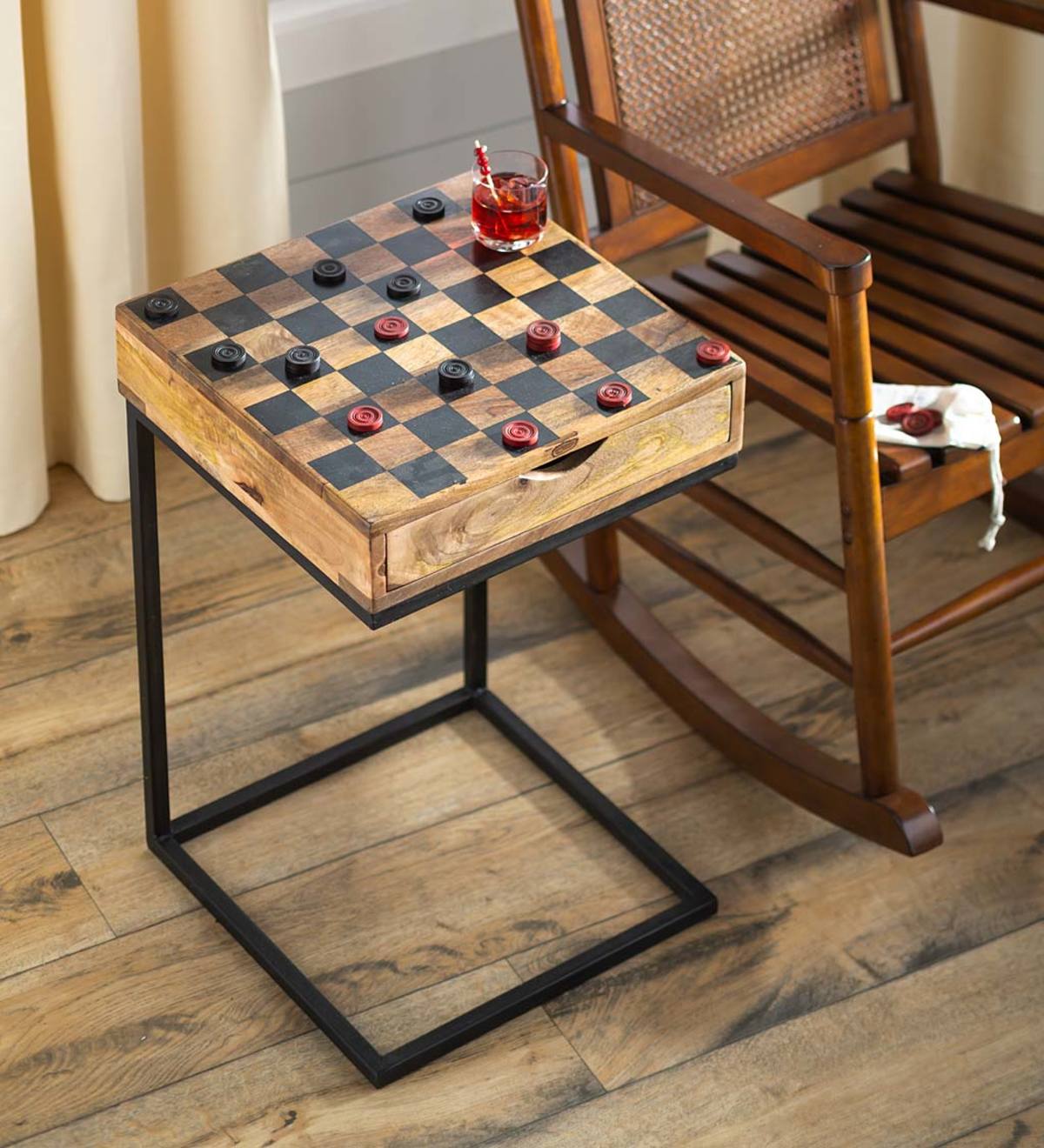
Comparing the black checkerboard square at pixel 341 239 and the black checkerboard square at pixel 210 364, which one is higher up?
the black checkerboard square at pixel 341 239

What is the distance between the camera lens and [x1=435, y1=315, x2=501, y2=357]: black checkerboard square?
147 centimetres

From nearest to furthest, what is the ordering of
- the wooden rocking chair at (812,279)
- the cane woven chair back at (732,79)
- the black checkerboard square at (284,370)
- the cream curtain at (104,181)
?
the black checkerboard square at (284,370) → the wooden rocking chair at (812,279) → the cane woven chair back at (732,79) → the cream curtain at (104,181)

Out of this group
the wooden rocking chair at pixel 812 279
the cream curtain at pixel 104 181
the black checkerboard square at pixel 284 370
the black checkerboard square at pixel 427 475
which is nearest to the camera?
the black checkerboard square at pixel 427 475

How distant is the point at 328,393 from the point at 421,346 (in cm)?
10

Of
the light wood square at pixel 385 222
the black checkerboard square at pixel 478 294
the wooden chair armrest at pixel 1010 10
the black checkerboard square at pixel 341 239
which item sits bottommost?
the black checkerboard square at pixel 478 294

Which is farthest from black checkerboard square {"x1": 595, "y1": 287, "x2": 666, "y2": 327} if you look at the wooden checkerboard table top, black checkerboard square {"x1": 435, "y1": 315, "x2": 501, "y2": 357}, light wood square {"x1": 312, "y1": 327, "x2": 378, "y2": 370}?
light wood square {"x1": 312, "y1": 327, "x2": 378, "y2": 370}

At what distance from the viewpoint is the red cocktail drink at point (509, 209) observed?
61.2 inches

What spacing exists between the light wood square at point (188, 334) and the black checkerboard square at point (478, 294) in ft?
0.67

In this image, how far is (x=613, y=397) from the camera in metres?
1.40

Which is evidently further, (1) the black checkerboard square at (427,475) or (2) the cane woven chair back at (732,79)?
(2) the cane woven chair back at (732,79)

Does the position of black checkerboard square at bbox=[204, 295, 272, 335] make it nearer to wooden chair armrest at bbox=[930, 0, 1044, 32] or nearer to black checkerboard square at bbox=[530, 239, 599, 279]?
black checkerboard square at bbox=[530, 239, 599, 279]

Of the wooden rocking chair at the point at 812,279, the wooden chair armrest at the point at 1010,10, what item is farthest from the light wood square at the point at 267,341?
the wooden chair armrest at the point at 1010,10

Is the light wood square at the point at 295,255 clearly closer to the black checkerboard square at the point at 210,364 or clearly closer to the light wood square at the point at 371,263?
the light wood square at the point at 371,263

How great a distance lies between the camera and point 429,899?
1800 mm
